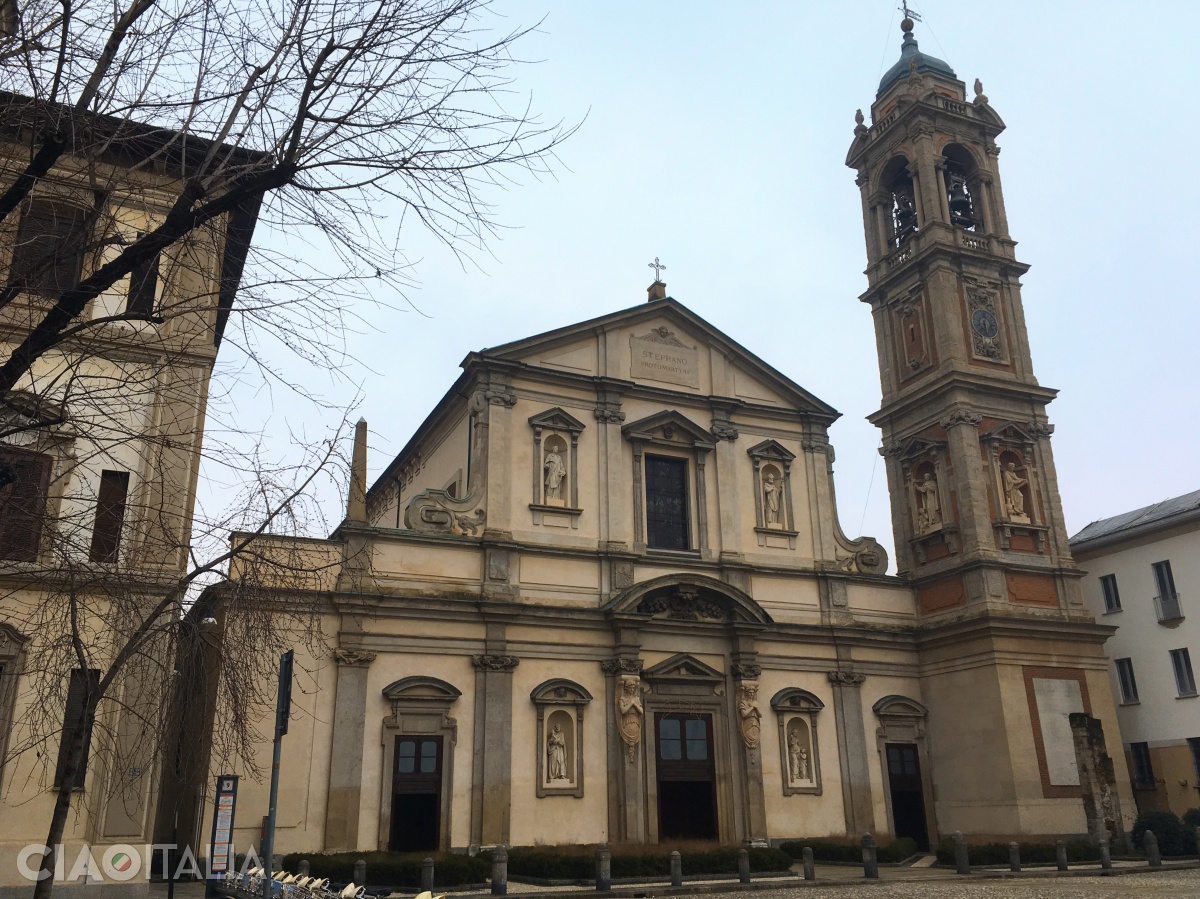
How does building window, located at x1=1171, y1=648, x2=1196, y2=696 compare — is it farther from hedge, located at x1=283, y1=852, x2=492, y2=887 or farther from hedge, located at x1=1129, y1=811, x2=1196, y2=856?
hedge, located at x1=283, y1=852, x2=492, y2=887

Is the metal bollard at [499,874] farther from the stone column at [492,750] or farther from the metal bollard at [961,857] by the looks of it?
the metal bollard at [961,857]

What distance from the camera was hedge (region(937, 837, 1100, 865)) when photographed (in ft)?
69.4

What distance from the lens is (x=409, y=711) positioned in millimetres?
21188

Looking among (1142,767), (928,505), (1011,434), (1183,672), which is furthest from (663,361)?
(1142,767)

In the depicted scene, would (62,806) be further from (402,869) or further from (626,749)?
(626,749)

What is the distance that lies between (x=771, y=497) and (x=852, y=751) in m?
6.67

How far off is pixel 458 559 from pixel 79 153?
1748cm

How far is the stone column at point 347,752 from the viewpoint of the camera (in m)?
19.6

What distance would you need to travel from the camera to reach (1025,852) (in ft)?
70.7

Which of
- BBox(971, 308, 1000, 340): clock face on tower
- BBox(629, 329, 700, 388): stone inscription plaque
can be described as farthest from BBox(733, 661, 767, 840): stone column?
BBox(971, 308, 1000, 340): clock face on tower

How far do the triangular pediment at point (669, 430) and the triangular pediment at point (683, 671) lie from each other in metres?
5.52

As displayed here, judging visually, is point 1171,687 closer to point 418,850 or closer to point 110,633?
point 418,850

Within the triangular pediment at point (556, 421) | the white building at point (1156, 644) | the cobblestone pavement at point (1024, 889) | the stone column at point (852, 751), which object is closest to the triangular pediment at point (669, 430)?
the triangular pediment at point (556, 421)

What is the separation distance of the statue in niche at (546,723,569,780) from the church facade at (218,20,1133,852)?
0.18 feet
